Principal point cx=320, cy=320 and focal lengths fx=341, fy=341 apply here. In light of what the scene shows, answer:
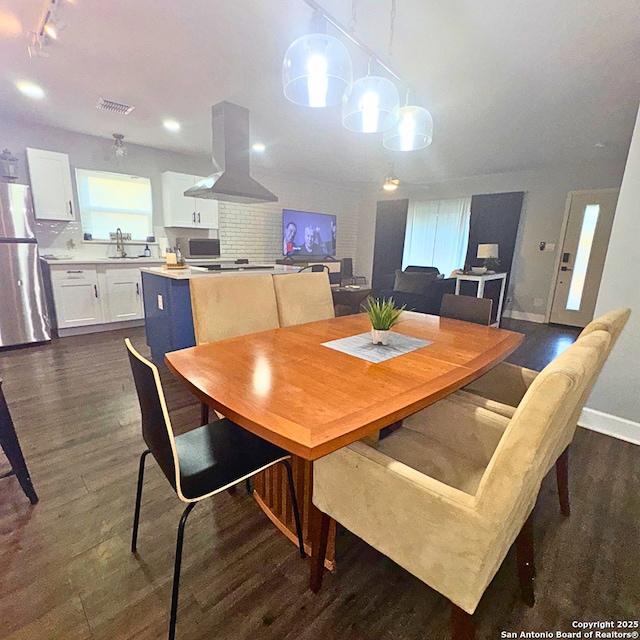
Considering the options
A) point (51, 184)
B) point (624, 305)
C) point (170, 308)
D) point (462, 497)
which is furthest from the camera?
point (51, 184)

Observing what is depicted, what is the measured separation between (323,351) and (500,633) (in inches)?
43.7

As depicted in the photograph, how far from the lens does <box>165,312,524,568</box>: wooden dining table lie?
→ 892mm

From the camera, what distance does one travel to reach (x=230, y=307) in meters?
1.91

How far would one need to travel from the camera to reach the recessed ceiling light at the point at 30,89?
9.72 feet

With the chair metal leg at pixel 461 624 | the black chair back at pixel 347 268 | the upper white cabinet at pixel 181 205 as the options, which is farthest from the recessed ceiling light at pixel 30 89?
the black chair back at pixel 347 268

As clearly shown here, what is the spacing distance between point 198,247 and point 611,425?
5.07 meters

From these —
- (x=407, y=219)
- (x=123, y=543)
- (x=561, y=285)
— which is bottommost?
(x=123, y=543)

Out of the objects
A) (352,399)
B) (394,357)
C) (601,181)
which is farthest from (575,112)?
(352,399)

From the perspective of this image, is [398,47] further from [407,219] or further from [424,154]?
[407,219]

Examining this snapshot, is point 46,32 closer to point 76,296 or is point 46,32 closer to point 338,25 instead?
point 338,25

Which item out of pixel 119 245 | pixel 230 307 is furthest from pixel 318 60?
pixel 119 245

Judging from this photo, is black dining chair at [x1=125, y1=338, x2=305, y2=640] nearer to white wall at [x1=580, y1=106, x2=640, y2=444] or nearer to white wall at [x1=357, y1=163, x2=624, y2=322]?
white wall at [x1=580, y1=106, x2=640, y2=444]

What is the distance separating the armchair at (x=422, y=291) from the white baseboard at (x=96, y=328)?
361cm

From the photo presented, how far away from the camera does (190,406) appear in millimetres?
2490
